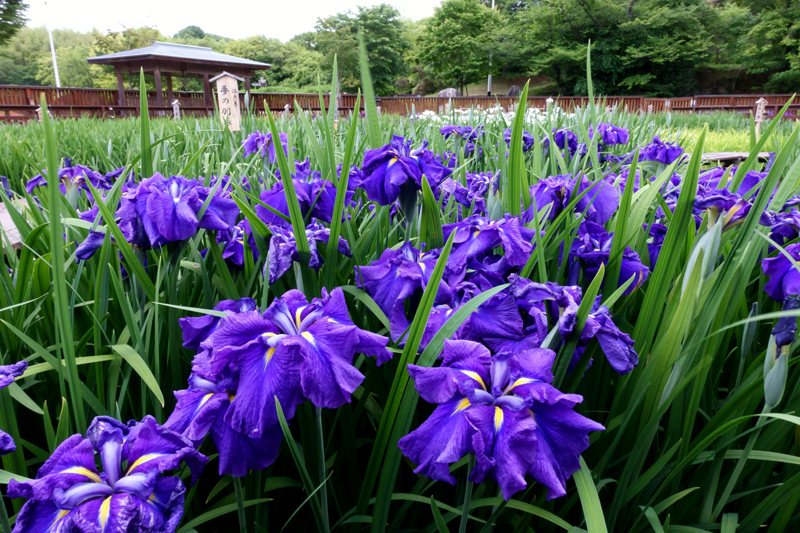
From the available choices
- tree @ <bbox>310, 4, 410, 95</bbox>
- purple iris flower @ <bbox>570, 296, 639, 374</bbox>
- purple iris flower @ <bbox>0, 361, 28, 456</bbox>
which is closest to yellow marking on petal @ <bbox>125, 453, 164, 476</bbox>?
purple iris flower @ <bbox>0, 361, 28, 456</bbox>

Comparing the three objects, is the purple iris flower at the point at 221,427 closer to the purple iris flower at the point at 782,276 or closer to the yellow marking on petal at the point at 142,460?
the yellow marking on petal at the point at 142,460

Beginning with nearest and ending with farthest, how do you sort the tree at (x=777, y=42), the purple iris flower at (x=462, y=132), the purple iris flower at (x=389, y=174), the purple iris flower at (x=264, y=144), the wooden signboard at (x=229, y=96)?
1. the purple iris flower at (x=389, y=174)
2. the purple iris flower at (x=264, y=144)
3. the purple iris flower at (x=462, y=132)
4. the wooden signboard at (x=229, y=96)
5. the tree at (x=777, y=42)

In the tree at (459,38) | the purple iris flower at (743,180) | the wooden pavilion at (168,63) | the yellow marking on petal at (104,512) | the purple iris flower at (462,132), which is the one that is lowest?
the yellow marking on petal at (104,512)

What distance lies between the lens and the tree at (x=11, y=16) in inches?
821

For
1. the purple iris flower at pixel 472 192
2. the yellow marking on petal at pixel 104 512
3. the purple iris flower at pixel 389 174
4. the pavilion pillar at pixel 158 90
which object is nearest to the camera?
the yellow marking on petal at pixel 104 512

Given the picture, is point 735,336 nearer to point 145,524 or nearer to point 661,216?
point 661,216

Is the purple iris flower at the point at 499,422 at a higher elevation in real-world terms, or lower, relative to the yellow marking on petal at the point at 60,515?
higher

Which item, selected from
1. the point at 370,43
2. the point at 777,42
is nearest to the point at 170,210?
the point at 777,42

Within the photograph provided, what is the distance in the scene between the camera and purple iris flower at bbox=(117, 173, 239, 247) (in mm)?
888

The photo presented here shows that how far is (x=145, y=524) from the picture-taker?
475mm

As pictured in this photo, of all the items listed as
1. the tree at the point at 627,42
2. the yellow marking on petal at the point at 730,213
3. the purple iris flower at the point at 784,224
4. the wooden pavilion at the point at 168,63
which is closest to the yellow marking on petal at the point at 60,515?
the yellow marking on petal at the point at 730,213

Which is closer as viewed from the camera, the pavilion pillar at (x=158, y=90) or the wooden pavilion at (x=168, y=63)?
the pavilion pillar at (x=158, y=90)

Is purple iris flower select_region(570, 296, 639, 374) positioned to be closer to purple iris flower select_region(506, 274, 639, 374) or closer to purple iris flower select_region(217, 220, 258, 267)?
purple iris flower select_region(506, 274, 639, 374)

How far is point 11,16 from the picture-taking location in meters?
21.1
